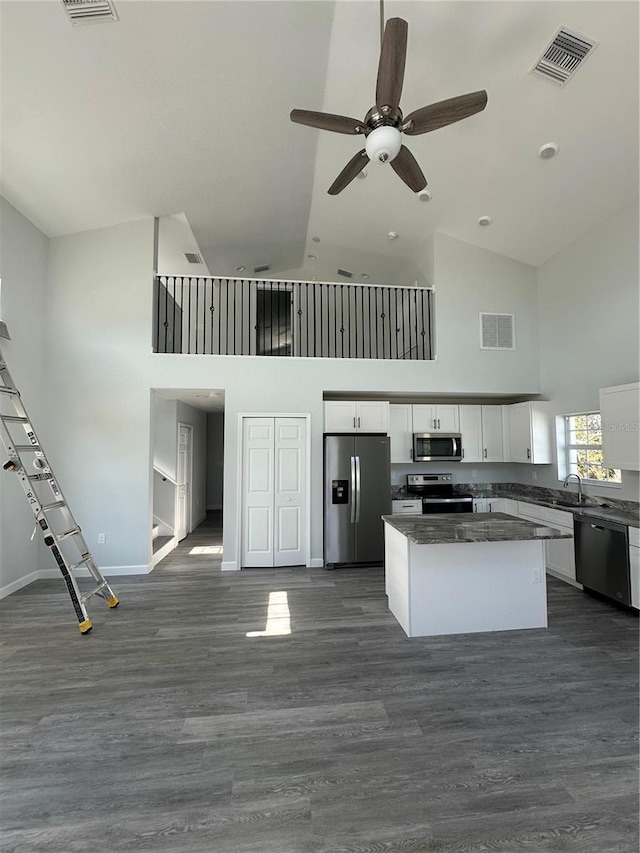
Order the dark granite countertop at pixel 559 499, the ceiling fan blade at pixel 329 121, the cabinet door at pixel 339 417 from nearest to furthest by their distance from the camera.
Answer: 1. the ceiling fan blade at pixel 329 121
2. the dark granite countertop at pixel 559 499
3. the cabinet door at pixel 339 417

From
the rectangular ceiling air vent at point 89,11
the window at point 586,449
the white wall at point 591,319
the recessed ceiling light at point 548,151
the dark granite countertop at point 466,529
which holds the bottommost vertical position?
the dark granite countertop at point 466,529

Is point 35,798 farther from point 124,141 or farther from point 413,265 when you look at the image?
point 413,265

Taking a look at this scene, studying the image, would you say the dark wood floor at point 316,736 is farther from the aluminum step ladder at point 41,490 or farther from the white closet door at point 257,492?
the white closet door at point 257,492

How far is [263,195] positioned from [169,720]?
5449mm

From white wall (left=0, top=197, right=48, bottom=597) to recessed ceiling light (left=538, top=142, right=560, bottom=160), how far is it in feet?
18.2

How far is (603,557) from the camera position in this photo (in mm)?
3961

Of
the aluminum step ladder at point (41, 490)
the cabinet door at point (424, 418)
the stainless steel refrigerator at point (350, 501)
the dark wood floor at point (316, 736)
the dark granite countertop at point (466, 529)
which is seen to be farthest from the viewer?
the cabinet door at point (424, 418)

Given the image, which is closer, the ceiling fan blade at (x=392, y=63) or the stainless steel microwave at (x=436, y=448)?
the ceiling fan blade at (x=392, y=63)

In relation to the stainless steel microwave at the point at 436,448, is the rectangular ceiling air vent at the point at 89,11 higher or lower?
higher

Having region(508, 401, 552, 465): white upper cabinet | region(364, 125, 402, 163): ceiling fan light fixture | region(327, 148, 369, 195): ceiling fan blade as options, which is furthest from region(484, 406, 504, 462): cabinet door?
region(364, 125, 402, 163): ceiling fan light fixture

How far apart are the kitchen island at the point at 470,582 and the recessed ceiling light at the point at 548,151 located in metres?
3.58

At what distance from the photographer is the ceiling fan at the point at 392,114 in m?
2.25

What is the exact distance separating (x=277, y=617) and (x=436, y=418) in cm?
364

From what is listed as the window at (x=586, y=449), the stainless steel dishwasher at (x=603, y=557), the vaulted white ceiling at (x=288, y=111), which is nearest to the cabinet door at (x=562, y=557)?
the stainless steel dishwasher at (x=603, y=557)
